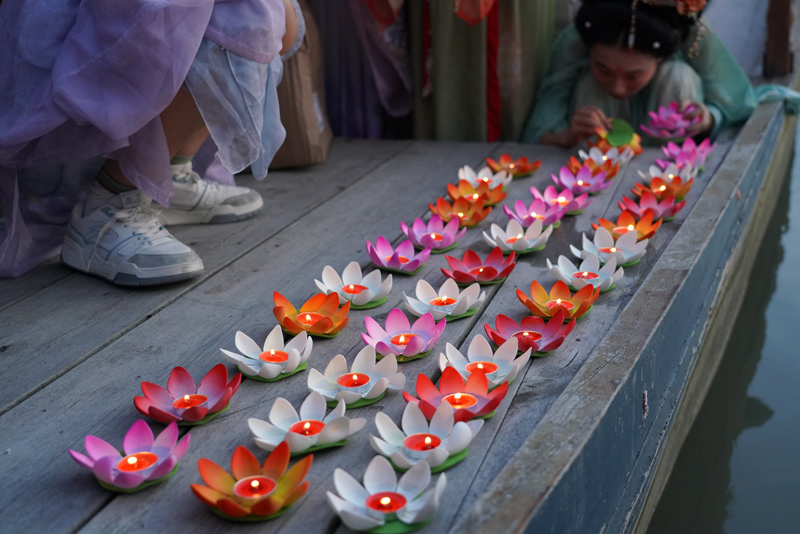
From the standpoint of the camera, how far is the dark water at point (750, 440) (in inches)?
61.5

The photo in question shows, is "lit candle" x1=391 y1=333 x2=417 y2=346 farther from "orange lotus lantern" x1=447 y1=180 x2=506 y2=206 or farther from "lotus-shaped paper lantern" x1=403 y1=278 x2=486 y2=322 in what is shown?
"orange lotus lantern" x1=447 y1=180 x2=506 y2=206

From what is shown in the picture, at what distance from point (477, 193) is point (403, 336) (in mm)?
823

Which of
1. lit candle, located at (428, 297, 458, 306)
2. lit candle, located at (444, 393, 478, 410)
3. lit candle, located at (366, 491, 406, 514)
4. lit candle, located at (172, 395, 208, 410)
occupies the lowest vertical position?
lit candle, located at (428, 297, 458, 306)

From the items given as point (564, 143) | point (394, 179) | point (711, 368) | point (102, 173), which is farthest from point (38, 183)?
point (711, 368)

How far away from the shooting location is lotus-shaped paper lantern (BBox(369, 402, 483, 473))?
896mm

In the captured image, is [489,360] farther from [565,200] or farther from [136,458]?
[565,200]

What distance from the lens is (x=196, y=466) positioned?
933 mm

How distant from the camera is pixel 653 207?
5.69 ft

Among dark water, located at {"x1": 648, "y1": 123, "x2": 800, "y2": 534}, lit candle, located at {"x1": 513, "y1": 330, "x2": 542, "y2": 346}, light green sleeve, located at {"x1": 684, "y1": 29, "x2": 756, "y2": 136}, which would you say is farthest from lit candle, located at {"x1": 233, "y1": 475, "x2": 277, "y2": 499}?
light green sleeve, located at {"x1": 684, "y1": 29, "x2": 756, "y2": 136}

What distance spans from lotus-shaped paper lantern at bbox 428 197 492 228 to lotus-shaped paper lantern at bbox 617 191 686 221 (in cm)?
32

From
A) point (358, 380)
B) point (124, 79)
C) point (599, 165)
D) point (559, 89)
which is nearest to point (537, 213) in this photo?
point (599, 165)

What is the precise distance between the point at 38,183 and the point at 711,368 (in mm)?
1688

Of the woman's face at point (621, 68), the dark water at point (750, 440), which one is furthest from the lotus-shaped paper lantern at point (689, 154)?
the dark water at point (750, 440)

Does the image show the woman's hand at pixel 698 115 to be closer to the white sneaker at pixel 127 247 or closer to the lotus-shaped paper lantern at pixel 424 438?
the white sneaker at pixel 127 247
